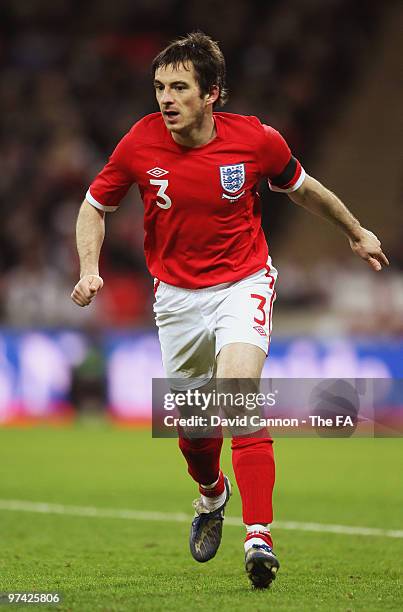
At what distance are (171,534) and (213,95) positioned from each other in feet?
9.53

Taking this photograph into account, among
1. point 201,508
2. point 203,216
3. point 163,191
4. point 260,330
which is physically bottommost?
point 201,508

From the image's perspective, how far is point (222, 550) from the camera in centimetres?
646

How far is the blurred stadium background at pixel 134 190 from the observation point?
1457cm

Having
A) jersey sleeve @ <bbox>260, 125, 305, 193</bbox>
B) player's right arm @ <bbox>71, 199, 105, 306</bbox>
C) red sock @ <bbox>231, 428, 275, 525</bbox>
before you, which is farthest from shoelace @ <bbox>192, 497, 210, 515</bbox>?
jersey sleeve @ <bbox>260, 125, 305, 193</bbox>

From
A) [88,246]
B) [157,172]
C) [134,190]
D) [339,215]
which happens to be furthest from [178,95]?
[134,190]

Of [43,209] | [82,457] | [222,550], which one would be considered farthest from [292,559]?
[43,209]

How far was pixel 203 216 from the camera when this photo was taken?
17.4ft

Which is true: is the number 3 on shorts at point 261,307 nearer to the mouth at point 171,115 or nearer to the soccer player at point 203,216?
the soccer player at point 203,216

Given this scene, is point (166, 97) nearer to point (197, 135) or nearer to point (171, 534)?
point (197, 135)

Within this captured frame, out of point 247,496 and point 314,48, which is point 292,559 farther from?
point 314,48

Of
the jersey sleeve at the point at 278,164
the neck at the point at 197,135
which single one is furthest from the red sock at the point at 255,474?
the neck at the point at 197,135

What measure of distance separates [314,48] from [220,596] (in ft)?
53.9

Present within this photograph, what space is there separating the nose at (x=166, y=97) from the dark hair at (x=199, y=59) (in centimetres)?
11

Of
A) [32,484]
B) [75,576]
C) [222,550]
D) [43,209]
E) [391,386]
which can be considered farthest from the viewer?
[43,209]
